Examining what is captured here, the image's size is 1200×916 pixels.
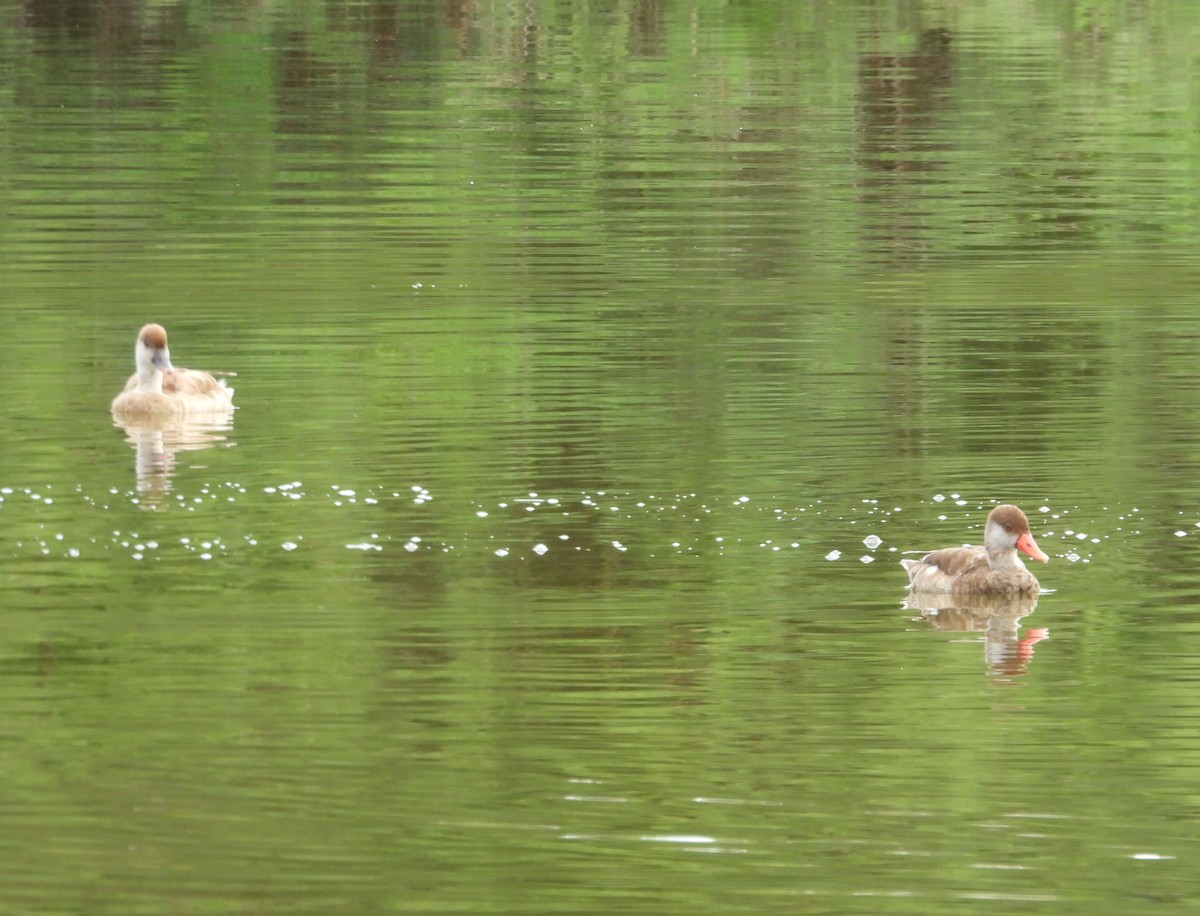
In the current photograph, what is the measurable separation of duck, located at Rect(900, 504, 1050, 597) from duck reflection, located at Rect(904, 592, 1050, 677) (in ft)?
0.10

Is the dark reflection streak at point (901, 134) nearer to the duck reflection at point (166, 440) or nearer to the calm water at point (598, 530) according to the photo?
the calm water at point (598, 530)

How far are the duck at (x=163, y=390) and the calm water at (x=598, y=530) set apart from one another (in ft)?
0.58

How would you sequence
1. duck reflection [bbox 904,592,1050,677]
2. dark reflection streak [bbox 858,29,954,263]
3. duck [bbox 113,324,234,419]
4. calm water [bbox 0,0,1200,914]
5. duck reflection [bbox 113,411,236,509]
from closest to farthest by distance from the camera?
1. calm water [bbox 0,0,1200,914]
2. duck reflection [bbox 904,592,1050,677]
3. duck reflection [bbox 113,411,236,509]
4. duck [bbox 113,324,234,419]
5. dark reflection streak [bbox 858,29,954,263]

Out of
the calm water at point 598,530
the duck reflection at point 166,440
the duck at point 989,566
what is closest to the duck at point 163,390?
the duck reflection at point 166,440

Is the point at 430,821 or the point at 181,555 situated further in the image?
the point at 181,555

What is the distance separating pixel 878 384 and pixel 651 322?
2.75 metres

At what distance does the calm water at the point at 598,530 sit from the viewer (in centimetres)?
846

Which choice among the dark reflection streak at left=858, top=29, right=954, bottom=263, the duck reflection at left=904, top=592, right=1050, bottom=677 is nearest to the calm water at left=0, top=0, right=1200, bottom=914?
the duck reflection at left=904, top=592, right=1050, bottom=677

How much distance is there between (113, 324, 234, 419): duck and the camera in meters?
16.2

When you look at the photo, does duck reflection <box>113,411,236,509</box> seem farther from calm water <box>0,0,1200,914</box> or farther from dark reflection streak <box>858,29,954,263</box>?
dark reflection streak <box>858,29,954,263</box>

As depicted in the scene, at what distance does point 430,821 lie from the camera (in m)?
8.60

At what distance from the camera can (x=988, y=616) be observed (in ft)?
37.9

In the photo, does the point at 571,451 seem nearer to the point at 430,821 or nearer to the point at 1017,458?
the point at 1017,458

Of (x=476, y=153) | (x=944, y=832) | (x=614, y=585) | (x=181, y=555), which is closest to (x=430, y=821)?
(x=944, y=832)
